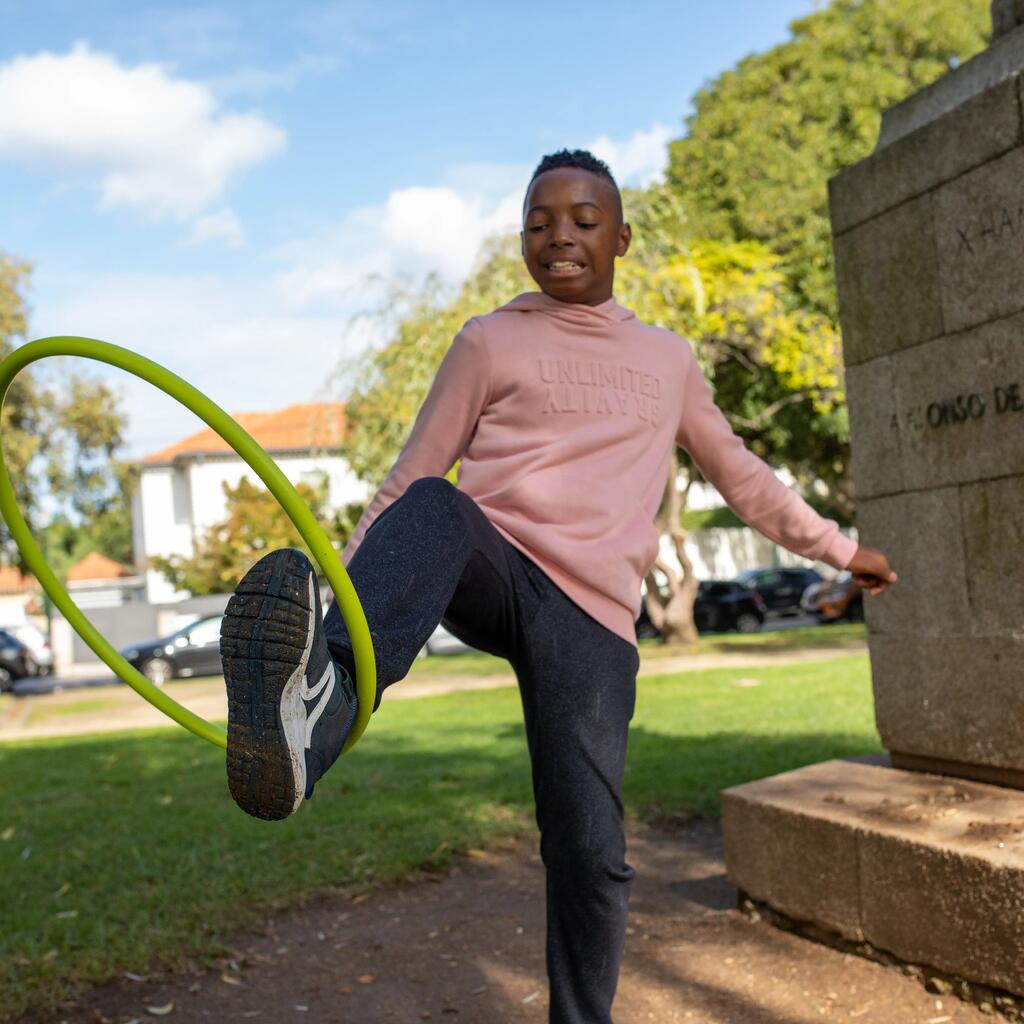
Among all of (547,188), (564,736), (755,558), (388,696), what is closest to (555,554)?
(564,736)

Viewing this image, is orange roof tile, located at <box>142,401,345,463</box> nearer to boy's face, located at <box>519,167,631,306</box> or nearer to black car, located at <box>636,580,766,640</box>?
black car, located at <box>636,580,766,640</box>

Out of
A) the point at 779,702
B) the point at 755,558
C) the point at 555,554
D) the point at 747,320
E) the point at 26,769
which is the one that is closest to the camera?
the point at 555,554

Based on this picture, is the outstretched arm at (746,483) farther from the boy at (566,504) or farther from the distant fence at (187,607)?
the distant fence at (187,607)

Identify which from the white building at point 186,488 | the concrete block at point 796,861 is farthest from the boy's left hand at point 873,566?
the white building at point 186,488

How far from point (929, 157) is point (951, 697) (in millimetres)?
1858

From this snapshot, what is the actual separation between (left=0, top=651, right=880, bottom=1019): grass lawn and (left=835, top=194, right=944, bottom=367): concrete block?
2869 millimetres

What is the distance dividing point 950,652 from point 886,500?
61cm

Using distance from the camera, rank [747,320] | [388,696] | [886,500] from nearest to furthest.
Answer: [886,500] → [388,696] → [747,320]

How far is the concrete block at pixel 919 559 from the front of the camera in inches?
162

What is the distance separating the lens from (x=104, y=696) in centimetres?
2055

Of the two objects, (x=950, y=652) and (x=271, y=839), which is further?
(x=271, y=839)

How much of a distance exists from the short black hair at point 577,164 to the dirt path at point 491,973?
237 cm

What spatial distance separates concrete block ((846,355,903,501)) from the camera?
173 inches

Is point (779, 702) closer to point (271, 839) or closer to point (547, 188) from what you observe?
point (271, 839)
